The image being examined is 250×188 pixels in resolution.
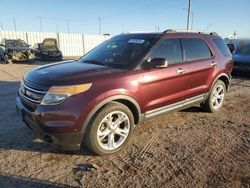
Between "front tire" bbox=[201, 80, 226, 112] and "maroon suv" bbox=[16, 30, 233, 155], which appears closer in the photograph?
"maroon suv" bbox=[16, 30, 233, 155]

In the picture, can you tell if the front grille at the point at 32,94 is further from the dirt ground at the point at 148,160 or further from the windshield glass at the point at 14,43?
the windshield glass at the point at 14,43

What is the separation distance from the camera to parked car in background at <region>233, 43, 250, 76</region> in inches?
424

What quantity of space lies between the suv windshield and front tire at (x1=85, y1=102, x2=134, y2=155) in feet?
2.48

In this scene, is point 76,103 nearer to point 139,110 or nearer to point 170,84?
point 139,110

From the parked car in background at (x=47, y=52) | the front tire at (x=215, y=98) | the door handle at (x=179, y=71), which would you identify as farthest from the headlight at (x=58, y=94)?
the parked car in background at (x=47, y=52)

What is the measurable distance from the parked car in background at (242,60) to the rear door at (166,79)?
23.6 ft

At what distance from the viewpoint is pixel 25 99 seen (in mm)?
3730

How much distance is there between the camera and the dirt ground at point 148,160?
124 inches

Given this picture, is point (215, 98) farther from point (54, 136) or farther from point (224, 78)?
point (54, 136)

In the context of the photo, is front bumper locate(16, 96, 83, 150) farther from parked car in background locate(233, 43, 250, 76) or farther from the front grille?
parked car in background locate(233, 43, 250, 76)

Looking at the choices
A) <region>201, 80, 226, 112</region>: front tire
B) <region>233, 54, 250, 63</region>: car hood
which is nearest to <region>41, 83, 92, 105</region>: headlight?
<region>201, 80, 226, 112</region>: front tire

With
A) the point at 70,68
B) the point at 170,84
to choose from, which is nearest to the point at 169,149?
the point at 170,84

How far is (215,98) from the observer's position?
6.02m

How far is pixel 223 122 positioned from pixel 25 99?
392 cm
